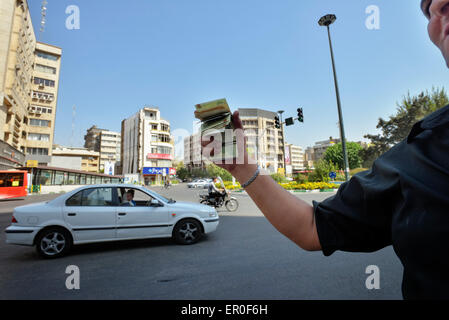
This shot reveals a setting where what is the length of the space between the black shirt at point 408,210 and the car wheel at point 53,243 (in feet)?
18.0

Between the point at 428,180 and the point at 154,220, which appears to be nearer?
the point at 428,180

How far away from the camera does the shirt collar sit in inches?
28.5

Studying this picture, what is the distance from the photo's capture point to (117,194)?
515cm

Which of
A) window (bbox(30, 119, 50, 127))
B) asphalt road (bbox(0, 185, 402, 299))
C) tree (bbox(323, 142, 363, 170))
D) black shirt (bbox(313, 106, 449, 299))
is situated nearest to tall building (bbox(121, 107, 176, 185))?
window (bbox(30, 119, 50, 127))

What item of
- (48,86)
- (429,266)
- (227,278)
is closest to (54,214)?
(227,278)

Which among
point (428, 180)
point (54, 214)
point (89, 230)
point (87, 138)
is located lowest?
point (89, 230)

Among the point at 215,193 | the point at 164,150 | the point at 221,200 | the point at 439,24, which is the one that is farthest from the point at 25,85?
the point at 439,24

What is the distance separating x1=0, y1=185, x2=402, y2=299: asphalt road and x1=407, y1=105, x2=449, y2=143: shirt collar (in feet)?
8.75

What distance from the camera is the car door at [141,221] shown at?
16.5ft

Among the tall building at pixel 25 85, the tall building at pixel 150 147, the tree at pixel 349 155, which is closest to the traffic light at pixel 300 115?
the tall building at pixel 25 85

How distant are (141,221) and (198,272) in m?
2.23

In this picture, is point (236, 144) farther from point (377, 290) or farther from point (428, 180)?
point (377, 290)

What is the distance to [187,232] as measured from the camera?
214 inches

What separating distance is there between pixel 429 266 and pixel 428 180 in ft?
0.83
